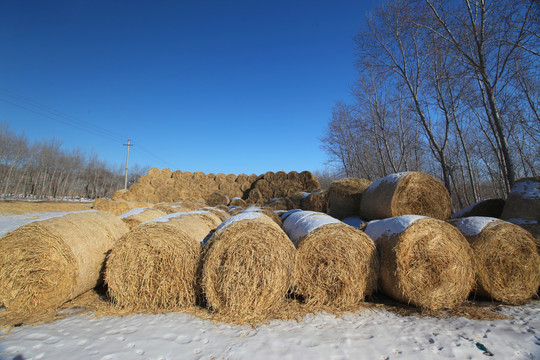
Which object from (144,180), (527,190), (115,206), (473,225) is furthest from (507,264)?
(144,180)

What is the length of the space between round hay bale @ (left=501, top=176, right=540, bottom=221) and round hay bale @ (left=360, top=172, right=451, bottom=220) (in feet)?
3.46

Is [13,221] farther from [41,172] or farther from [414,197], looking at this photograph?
[41,172]

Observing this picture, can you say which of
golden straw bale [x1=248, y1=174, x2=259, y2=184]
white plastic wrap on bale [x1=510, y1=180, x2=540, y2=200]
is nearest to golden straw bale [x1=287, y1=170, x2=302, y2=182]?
golden straw bale [x1=248, y1=174, x2=259, y2=184]

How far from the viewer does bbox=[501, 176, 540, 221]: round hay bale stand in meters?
4.99

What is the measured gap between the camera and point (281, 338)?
2.84 m

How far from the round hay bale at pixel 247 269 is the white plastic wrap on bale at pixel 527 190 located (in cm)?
498

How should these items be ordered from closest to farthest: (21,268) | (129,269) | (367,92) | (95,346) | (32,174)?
1. (95,346)
2. (21,268)
3. (129,269)
4. (367,92)
5. (32,174)

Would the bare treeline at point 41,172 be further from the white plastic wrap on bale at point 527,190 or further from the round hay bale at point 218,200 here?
the white plastic wrap on bale at point 527,190

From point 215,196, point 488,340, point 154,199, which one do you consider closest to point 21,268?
point 488,340

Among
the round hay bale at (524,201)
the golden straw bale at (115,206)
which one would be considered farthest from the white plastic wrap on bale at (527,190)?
the golden straw bale at (115,206)

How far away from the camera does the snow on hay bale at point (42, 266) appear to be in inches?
139

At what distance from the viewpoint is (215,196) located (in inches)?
705

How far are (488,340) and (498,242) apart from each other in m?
1.92

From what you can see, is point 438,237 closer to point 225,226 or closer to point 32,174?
point 225,226
